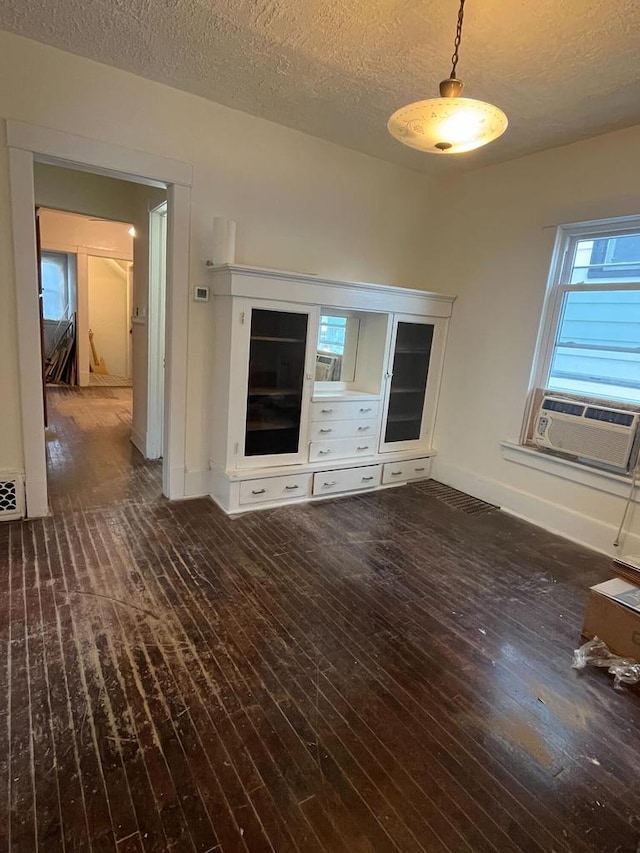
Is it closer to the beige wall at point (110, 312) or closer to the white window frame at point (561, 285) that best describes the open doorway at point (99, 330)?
the beige wall at point (110, 312)

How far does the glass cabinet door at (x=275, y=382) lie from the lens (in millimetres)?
3270

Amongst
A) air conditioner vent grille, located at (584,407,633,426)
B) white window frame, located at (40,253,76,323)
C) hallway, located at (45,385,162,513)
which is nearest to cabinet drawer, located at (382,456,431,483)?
air conditioner vent grille, located at (584,407,633,426)

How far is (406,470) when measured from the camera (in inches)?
165

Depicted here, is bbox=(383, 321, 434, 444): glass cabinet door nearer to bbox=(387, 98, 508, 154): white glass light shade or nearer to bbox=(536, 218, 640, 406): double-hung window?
bbox=(536, 218, 640, 406): double-hung window

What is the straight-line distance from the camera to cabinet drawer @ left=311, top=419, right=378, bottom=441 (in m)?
3.61

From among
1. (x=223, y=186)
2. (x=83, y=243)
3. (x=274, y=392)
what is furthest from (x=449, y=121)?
(x=83, y=243)

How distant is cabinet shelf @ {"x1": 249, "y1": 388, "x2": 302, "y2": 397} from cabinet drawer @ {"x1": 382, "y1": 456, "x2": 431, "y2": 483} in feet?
3.60

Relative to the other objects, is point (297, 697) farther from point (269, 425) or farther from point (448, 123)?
point (448, 123)

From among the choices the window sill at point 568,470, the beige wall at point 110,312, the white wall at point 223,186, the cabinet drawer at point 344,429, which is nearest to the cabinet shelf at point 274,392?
the cabinet drawer at point 344,429

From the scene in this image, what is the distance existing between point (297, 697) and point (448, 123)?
86.0 inches

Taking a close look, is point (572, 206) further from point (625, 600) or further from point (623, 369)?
A: point (625, 600)

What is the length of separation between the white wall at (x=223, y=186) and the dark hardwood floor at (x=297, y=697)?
1.23 metres

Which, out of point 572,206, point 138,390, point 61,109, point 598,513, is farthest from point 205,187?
point 598,513

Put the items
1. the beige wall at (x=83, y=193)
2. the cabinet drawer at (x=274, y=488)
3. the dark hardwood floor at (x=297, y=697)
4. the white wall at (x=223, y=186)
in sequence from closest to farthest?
the dark hardwood floor at (x=297, y=697) < the white wall at (x=223, y=186) < the cabinet drawer at (x=274, y=488) < the beige wall at (x=83, y=193)
